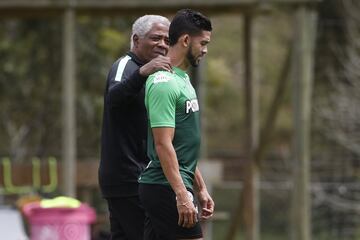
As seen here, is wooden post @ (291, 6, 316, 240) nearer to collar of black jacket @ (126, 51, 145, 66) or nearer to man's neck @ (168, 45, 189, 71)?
collar of black jacket @ (126, 51, 145, 66)

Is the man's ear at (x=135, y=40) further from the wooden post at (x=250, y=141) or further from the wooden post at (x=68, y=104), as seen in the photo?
the wooden post at (x=250, y=141)

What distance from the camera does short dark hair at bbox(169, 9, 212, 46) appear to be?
19.3 ft

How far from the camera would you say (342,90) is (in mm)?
18875

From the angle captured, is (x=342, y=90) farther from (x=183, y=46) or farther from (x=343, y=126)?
(x=183, y=46)

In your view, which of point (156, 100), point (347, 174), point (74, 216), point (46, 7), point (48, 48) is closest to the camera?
point (156, 100)

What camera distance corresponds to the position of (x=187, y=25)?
5.89m

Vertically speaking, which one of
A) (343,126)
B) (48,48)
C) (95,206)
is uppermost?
(48,48)

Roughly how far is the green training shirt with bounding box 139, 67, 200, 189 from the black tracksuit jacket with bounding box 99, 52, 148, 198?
0.81 m

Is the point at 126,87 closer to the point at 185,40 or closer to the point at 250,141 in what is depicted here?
the point at 185,40

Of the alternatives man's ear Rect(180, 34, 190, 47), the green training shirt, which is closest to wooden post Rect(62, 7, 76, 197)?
the green training shirt

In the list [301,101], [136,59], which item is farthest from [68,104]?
[136,59]

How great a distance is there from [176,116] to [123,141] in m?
1.07

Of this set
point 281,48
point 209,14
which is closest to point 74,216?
point 209,14

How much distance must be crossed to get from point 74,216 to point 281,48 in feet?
52.9
